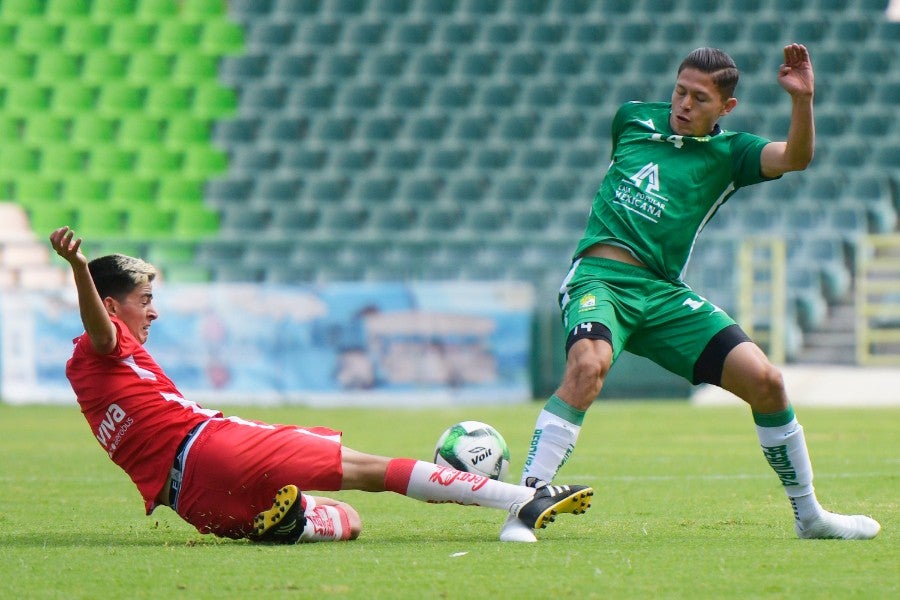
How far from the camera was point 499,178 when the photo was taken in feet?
62.0

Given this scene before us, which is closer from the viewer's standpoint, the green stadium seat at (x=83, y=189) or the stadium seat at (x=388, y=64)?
the green stadium seat at (x=83, y=189)

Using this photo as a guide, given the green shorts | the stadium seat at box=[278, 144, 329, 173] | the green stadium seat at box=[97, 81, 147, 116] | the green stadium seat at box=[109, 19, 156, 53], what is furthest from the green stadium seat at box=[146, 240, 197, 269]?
the green shorts

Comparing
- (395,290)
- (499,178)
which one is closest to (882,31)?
(499,178)

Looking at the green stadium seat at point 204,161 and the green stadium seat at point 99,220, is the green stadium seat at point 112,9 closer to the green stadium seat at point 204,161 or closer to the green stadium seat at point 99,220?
the green stadium seat at point 204,161

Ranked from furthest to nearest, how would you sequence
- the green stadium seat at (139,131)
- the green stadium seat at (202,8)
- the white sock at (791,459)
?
the green stadium seat at (202,8), the green stadium seat at (139,131), the white sock at (791,459)

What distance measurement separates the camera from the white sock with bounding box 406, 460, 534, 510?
16.6 ft

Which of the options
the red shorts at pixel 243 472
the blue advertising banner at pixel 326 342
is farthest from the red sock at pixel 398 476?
the blue advertising banner at pixel 326 342

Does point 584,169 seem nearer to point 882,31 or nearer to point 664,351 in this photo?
point 882,31

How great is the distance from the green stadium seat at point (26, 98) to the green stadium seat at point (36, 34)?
0.59 meters

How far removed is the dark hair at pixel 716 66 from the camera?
5.41 meters

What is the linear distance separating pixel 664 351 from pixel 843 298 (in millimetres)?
13034

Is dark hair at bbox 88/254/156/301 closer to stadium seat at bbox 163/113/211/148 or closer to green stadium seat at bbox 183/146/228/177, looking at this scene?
green stadium seat at bbox 183/146/228/177

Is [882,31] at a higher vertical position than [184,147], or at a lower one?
higher

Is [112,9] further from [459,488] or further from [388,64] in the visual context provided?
[459,488]
